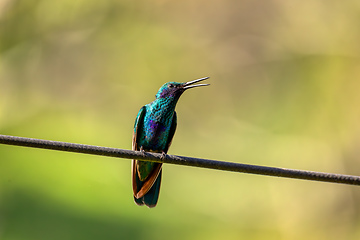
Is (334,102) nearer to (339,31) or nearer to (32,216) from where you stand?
(339,31)

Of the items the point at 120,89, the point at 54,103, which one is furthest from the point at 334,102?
the point at 54,103

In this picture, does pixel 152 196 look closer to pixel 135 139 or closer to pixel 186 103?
pixel 135 139

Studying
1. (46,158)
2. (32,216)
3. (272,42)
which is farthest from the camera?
(272,42)

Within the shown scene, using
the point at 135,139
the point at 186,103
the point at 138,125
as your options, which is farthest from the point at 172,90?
the point at 186,103

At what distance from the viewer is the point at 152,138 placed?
477 centimetres

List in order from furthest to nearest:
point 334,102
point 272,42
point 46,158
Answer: point 272,42 → point 334,102 → point 46,158

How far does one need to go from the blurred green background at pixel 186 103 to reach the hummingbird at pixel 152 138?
10.1 ft

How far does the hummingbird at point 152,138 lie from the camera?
4.79 metres

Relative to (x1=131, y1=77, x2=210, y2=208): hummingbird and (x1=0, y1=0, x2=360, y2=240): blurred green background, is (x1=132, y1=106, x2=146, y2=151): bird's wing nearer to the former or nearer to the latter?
(x1=131, y1=77, x2=210, y2=208): hummingbird

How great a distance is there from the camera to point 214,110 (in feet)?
30.0

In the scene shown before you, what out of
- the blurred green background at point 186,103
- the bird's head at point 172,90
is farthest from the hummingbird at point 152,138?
the blurred green background at point 186,103

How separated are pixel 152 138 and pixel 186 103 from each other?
14.4 ft

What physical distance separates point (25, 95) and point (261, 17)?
521 cm

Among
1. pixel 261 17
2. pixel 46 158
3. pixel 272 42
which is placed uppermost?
pixel 261 17
